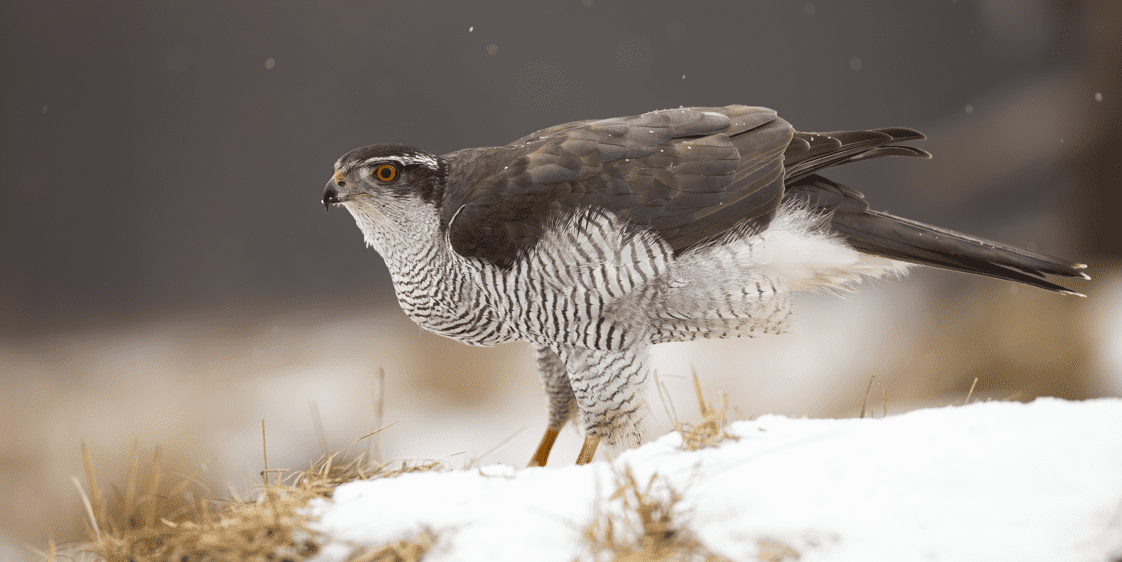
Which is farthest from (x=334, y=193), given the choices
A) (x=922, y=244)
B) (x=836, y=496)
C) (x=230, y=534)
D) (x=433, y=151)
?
(x=433, y=151)

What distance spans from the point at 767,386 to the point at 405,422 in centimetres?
275

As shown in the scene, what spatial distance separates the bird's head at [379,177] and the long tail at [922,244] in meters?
1.26

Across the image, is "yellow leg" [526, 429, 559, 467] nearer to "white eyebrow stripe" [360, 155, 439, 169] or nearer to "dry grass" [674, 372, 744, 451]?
"dry grass" [674, 372, 744, 451]

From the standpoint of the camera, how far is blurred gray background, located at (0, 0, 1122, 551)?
511 centimetres

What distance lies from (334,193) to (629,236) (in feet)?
3.14

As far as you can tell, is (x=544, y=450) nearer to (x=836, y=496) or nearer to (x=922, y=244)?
(x=836, y=496)

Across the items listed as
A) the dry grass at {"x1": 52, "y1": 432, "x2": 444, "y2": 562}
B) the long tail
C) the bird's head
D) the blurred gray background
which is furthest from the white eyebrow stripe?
the blurred gray background

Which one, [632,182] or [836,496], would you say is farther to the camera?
[632,182]

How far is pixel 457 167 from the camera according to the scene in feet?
7.40

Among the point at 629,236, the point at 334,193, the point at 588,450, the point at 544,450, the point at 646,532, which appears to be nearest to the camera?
the point at 646,532

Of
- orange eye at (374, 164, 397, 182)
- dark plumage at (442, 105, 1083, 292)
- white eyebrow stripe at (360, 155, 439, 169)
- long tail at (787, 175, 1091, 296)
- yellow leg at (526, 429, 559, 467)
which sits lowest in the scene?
yellow leg at (526, 429, 559, 467)

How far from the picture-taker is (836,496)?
129 centimetres

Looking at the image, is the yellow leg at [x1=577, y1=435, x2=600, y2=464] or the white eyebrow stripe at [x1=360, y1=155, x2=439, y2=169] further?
the yellow leg at [x1=577, y1=435, x2=600, y2=464]

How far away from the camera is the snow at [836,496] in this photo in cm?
118
